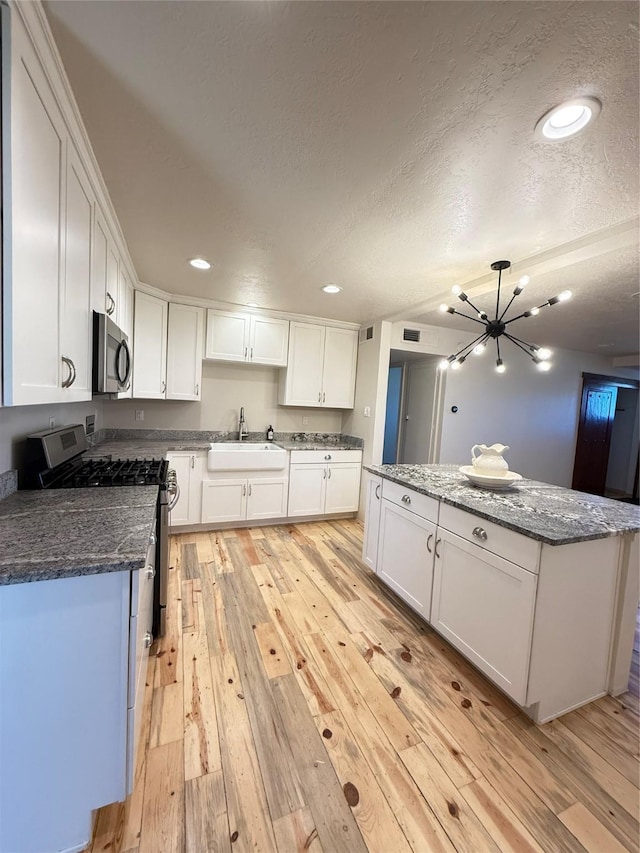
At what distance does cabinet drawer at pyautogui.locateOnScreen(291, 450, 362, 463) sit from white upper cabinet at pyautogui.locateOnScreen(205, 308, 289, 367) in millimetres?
1042

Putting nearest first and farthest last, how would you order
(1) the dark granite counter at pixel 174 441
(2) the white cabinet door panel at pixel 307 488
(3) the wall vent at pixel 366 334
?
(1) the dark granite counter at pixel 174 441 → (2) the white cabinet door panel at pixel 307 488 → (3) the wall vent at pixel 366 334

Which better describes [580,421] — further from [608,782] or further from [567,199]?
[608,782]

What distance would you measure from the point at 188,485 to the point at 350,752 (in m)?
2.47

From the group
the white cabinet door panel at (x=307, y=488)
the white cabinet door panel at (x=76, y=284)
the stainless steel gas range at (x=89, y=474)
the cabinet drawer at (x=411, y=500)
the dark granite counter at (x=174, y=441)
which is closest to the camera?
the white cabinet door panel at (x=76, y=284)

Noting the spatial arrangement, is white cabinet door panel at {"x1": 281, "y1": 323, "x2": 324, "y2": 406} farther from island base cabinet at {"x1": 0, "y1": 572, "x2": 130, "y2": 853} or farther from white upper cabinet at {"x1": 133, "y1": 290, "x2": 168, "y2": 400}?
island base cabinet at {"x1": 0, "y1": 572, "x2": 130, "y2": 853}

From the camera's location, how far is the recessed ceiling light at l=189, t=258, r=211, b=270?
2406 millimetres

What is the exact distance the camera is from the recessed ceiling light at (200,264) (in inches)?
94.7

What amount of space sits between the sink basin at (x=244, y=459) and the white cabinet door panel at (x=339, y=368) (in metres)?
0.92

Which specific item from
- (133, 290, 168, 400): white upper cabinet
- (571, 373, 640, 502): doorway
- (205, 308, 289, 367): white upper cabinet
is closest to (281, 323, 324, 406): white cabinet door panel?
(205, 308, 289, 367): white upper cabinet

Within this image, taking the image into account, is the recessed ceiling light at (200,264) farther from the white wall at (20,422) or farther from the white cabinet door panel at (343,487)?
the white cabinet door panel at (343,487)

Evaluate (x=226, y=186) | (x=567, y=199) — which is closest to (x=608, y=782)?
(x=567, y=199)

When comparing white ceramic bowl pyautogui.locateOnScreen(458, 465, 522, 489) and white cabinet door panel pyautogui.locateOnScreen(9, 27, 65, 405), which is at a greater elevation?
white cabinet door panel pyautogui.locateOnScreen(9, 27, 65, 405)

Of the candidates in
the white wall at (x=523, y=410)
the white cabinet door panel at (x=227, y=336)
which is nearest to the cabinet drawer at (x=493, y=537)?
the white wall at (x=523, y=410)

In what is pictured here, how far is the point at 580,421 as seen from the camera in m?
4.99
